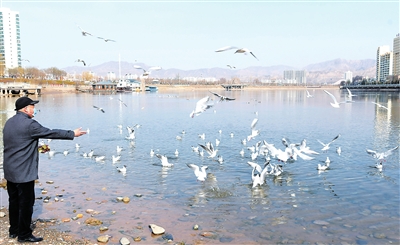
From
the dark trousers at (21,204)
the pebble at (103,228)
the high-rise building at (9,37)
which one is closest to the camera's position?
the dark trousers at (21,204)

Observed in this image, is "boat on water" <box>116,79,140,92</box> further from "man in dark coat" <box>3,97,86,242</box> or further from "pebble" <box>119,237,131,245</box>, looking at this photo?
"man in dark coat" <box>3,97,86,242</box>

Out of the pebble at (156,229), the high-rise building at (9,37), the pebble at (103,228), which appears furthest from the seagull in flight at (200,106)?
the high-rise building at (9,37)

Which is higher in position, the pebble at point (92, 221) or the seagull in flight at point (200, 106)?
the seagull in flight at point (200, 106)

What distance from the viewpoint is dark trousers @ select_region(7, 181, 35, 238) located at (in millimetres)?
6215

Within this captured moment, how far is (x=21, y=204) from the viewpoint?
623 cm

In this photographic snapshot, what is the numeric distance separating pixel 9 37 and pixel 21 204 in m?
180

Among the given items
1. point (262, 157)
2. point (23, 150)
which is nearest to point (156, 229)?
point (23, 150)

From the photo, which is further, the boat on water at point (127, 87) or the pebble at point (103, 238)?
the boat on water at point (127, 87)

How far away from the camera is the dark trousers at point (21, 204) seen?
20.4 feet

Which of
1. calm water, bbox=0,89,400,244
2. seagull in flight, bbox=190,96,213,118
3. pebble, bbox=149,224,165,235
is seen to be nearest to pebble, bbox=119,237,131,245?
calm water, bbox=0,89,400,244

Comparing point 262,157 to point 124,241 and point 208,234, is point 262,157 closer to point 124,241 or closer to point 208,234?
point 208,234

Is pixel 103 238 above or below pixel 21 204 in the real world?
below

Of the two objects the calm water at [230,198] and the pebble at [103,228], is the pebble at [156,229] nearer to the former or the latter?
the calm water at [230,198]

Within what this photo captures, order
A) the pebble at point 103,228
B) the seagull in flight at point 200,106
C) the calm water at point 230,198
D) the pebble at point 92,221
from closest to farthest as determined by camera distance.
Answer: the pebble at point 103,228 < the calm water at point 230,198 < the pebble at point 92,221 < the seagull in flight at point 200,106
